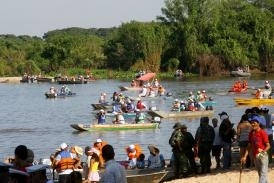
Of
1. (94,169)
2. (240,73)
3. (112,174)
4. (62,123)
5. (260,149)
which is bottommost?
(62,123)

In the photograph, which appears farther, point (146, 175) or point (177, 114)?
point (177, 114)

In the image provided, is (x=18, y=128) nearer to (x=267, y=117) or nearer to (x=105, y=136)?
(x=105, y=136)

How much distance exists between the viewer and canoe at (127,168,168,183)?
52.5 feet

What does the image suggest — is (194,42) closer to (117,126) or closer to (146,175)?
(117,126)

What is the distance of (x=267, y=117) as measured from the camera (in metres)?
16.2

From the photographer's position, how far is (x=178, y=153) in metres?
16.2

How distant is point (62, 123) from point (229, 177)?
2594 centimetres

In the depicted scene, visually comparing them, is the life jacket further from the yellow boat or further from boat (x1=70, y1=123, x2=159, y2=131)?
the yellow boat

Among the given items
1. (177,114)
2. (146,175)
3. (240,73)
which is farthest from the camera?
(240,73)

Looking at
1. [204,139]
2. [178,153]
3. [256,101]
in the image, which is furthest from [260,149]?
[256,101]

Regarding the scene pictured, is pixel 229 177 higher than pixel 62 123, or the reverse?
pixel 229 177

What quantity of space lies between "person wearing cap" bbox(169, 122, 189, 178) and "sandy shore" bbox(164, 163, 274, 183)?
470 millimetres

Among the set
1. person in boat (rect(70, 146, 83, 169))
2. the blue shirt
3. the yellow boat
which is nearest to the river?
the yellow boat

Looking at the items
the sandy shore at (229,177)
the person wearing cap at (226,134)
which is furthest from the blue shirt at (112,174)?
the person wearing cap at (226,134)
